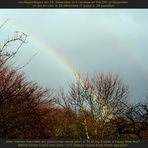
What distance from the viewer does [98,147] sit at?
13.6 meters

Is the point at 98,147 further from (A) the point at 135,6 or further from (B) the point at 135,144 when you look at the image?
(A) the point at 135,6

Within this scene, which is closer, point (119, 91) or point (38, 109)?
point (38, 109)

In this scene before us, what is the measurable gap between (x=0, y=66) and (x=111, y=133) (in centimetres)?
514

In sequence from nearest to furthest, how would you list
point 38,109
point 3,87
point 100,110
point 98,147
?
point 98,147 < point 3,87 < point 38,109 < point 100,110

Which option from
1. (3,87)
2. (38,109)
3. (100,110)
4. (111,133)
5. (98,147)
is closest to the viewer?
(98,147)

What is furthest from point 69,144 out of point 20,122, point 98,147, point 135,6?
point 135,6

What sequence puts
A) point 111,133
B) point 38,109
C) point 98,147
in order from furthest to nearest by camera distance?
1. point 111,133
2. point 38,109
3. point 98,147

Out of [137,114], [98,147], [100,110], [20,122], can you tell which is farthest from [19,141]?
[100,110]

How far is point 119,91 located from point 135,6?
8.89m

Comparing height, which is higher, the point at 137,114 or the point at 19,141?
the point at 137,114

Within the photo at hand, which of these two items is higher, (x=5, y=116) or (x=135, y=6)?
(x=135, y=6)

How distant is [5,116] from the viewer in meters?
14.4

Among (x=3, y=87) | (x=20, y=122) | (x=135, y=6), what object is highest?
(x=135, y=6)

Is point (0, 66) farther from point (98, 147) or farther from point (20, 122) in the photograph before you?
point (98, 147)
